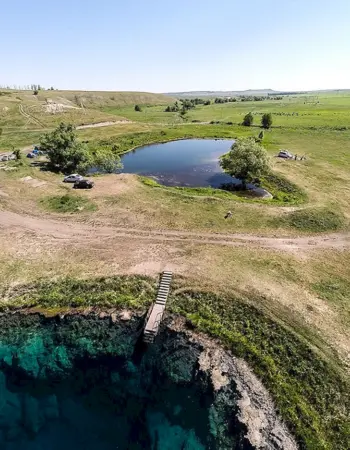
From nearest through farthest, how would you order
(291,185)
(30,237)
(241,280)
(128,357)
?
(128,357)
(241,280)
(30,237)
(291,185)

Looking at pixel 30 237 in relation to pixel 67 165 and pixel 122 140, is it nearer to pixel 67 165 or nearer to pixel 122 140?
pixel 67 165

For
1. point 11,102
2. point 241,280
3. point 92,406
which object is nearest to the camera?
point 92,406

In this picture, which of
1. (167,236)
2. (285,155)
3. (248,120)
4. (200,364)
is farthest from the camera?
(248,120)

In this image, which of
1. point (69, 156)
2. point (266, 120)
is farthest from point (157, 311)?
point (266, 120)

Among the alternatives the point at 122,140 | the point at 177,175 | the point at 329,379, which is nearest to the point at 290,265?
the point at 329,379

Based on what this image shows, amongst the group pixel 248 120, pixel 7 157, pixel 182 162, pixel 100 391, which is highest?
pixel 248 120

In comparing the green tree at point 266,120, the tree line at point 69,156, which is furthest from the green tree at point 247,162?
the green tree at point 266,120

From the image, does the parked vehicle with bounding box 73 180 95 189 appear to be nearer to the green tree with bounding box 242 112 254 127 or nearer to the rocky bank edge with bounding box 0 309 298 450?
the rocky bank edge with bounding box 0 309 298 450

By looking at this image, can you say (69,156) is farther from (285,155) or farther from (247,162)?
(285,155)
